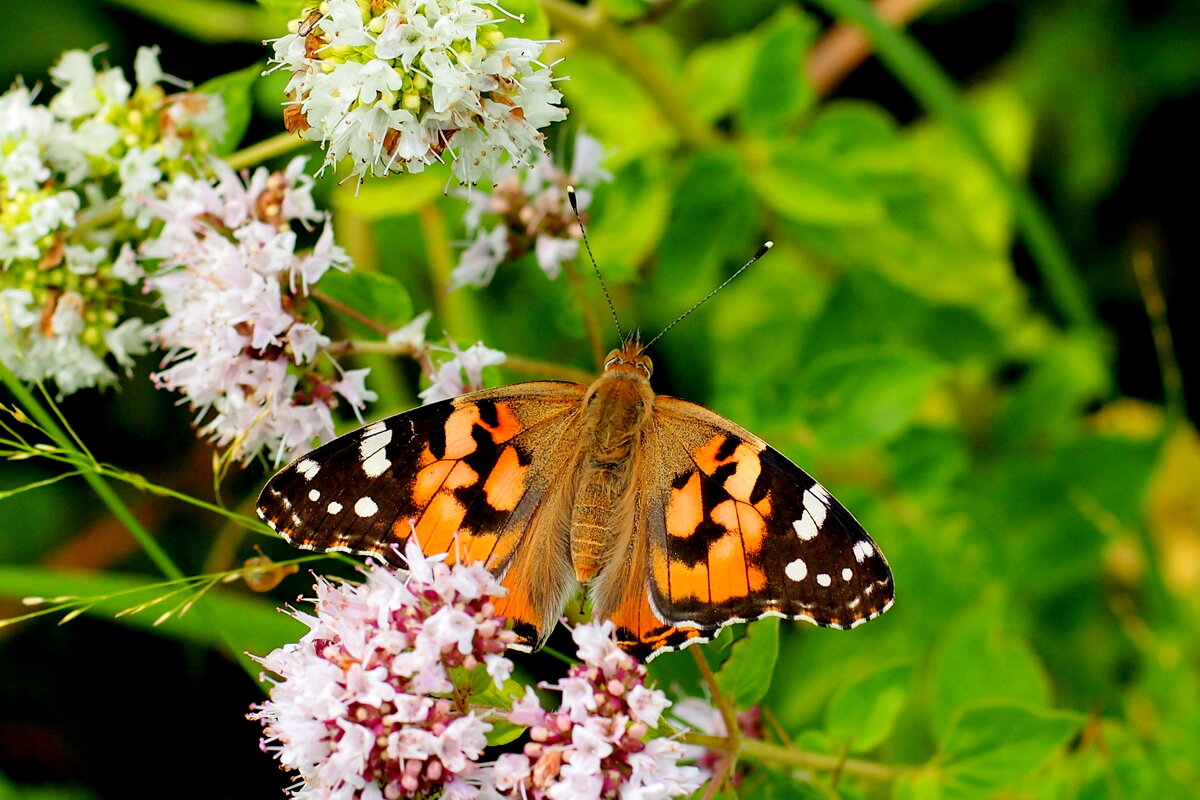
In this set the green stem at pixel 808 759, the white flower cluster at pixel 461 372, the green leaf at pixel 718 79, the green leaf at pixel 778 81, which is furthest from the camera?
the green leaf at pixel 718 79

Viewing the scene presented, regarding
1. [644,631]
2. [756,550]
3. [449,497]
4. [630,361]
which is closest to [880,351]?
[630,361]

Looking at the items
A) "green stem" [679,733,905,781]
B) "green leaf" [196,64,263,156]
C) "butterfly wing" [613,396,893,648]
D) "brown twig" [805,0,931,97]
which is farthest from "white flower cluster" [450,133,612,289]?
"brown twig" [805,0,931,97]

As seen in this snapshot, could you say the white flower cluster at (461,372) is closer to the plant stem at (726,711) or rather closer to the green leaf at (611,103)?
the plant stem at (726,711)

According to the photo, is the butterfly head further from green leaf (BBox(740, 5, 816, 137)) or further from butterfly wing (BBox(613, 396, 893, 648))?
green leaf (BBox(740, 5, 816, 137))

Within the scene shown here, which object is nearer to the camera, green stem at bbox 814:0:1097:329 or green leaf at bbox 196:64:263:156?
green leaf at bbox 196:64:263:156

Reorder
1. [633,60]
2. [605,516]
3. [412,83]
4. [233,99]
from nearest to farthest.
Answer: [412,83], [605,516], [233,99], [633,60]

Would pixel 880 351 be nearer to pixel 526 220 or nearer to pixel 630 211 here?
pixel 630 211

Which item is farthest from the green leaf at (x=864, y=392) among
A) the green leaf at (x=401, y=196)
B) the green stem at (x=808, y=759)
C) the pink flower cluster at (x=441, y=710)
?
the pink flower cluster at (x=441, y=710)
